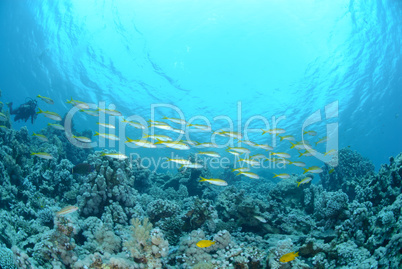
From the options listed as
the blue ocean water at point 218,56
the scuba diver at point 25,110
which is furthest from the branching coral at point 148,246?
the blue ocean water at point 218,56

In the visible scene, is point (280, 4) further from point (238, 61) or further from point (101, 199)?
point (101, 199)

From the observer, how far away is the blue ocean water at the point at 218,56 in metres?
16.8

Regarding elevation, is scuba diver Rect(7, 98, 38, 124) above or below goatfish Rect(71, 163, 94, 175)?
above

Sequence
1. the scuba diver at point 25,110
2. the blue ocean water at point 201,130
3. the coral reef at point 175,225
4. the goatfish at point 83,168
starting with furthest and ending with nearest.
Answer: the scuba diver at point 25,110 < the goatfish at point 83,168 < the blue ocean water at point 201,130 < the coral reef at point 175,225

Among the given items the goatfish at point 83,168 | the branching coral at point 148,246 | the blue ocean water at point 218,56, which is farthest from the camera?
the blue ocean water at point 218,56

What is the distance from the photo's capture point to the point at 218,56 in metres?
20.4

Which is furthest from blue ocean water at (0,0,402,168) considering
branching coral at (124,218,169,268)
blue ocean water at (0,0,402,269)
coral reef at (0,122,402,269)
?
branching coral at (124,218,169,268)

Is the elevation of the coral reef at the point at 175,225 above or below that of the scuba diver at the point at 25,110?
below

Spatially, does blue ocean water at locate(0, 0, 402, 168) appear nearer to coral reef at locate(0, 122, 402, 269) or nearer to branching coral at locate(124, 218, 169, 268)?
coral reef at locate(0, 122, 402, 269)

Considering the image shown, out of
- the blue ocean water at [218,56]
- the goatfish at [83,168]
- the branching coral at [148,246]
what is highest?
the blue ocean water at [218,56]

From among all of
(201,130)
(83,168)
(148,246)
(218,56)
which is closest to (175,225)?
(148,246)

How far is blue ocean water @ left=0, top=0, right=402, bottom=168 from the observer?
659 inches

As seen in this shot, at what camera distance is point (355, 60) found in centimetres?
1917

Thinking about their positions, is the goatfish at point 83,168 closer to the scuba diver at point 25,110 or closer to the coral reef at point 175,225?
the coral reef at point 175,225
